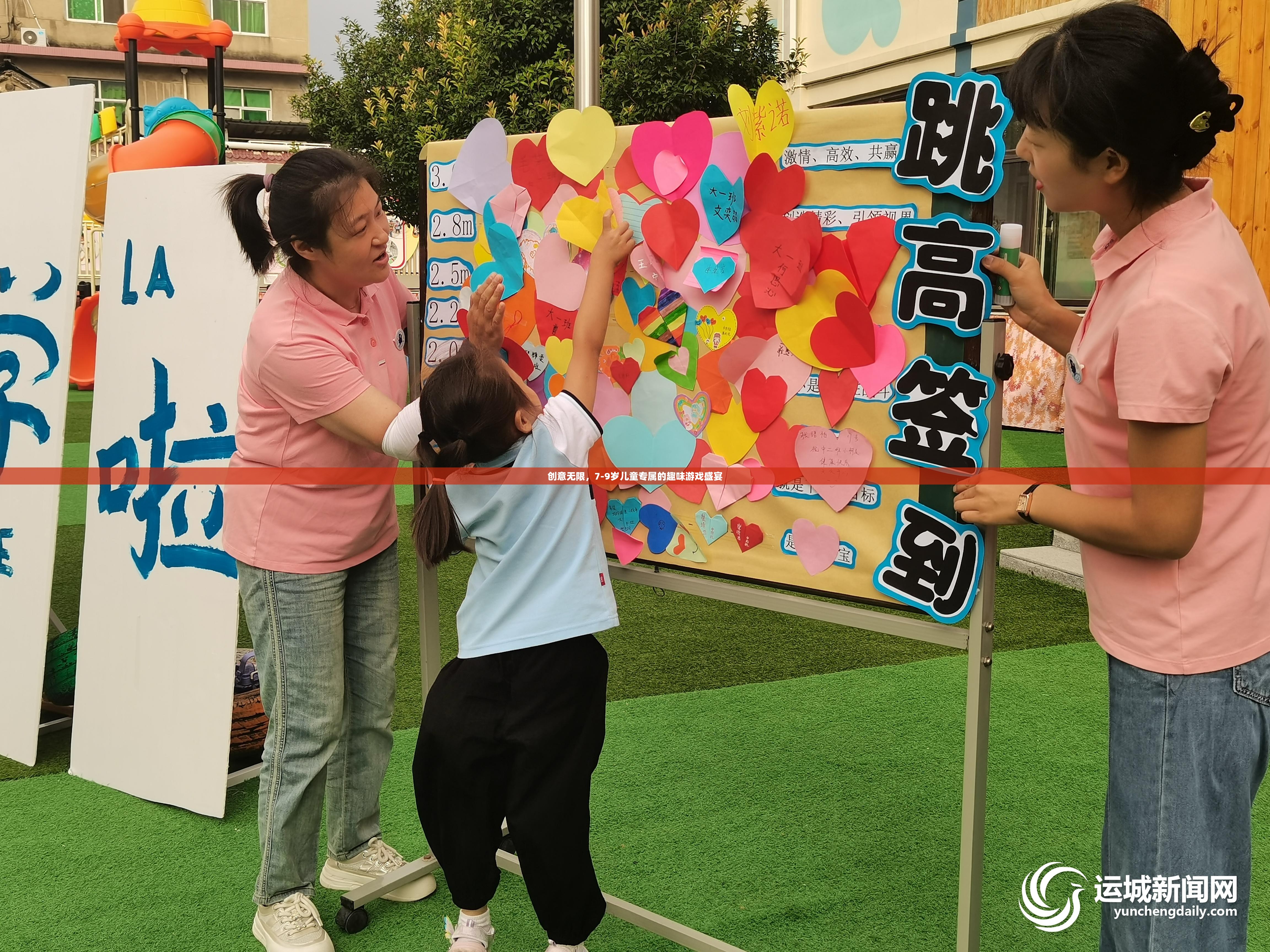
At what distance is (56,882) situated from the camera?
239cm

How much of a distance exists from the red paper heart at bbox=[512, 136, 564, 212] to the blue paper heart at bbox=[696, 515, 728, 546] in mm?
675

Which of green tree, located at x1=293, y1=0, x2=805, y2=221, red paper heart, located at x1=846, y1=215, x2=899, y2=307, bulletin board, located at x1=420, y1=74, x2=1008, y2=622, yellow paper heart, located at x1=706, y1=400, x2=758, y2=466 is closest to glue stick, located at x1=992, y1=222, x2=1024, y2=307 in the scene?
bulletin board, located at x1=420, y1=74, x2=1008, y2=622

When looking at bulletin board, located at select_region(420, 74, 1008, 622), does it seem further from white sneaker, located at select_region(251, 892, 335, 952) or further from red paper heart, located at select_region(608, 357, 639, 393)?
white sneaker, located at select_region(251, 892, 335, 952)

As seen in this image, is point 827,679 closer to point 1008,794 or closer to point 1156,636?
point 1008,794

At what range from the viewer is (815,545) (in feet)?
6.03

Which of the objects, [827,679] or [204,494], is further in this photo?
[827,679]

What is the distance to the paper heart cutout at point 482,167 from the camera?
215cm

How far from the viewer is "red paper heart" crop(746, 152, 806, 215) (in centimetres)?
175

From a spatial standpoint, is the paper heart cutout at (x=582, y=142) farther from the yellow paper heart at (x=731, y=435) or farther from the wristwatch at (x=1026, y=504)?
the wristwatch at (x=1026, y=504)

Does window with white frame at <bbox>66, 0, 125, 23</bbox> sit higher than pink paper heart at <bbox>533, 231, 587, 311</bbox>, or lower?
higher

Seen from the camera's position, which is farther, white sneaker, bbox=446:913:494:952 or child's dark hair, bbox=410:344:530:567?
white sneaker, bbox=446:913:494:952

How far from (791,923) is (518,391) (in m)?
1.25

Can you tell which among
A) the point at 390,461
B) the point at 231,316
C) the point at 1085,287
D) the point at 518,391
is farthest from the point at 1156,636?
the point at 1085,287

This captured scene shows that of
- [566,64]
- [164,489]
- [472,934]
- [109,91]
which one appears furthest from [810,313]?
[109,91]
